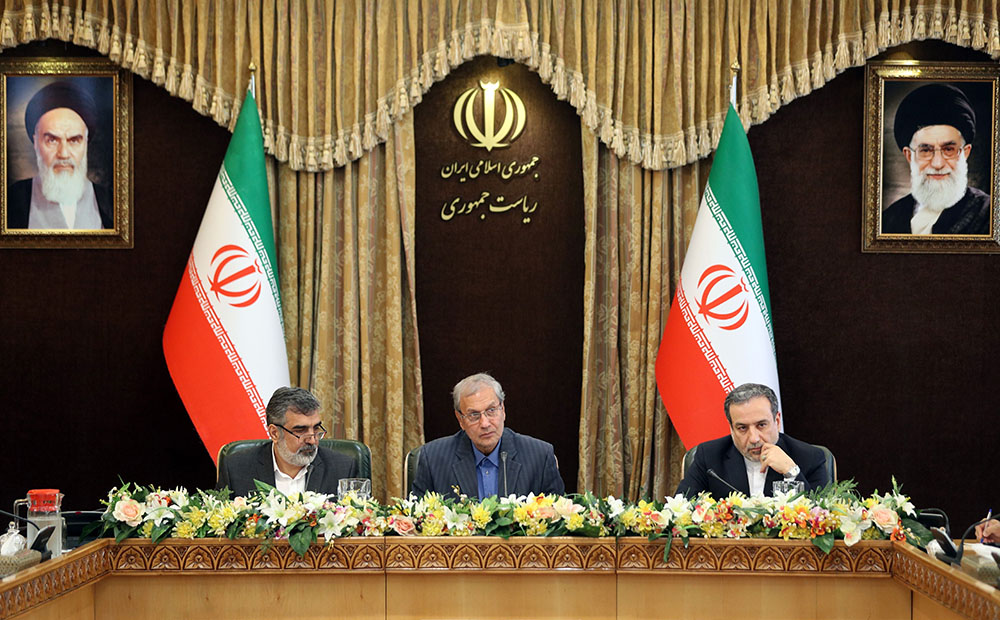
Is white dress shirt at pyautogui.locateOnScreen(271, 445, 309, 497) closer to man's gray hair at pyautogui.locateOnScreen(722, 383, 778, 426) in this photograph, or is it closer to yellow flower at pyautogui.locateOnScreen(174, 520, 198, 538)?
yellow flower at pyautogui.locateOnScreen(174, 520, 198, 538)

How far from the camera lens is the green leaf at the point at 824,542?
254 cm

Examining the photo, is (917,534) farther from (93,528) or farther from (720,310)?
(93,528)

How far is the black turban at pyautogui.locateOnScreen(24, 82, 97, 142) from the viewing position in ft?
16.7

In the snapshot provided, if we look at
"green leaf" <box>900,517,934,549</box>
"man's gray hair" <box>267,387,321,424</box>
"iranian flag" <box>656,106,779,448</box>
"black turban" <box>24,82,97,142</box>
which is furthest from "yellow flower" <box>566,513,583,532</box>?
"black turban" <box>24,82,97,142</box>

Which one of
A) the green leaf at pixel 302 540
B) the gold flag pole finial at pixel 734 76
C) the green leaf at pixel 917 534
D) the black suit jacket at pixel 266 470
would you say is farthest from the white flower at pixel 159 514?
the gold flag pole finial at pixel 734 76

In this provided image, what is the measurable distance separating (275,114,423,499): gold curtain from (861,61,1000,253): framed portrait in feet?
7.96

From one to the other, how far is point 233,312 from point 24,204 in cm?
143

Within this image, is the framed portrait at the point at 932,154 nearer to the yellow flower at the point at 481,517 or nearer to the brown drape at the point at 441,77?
the brown drape at the point at 441,77

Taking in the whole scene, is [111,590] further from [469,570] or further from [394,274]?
[394,274]

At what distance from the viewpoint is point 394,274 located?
5.00 meters

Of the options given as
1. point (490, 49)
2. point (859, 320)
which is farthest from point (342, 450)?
point (859, 320)

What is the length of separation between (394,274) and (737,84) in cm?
203

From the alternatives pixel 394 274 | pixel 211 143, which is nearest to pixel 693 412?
pixel 394 274

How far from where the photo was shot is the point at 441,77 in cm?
496
